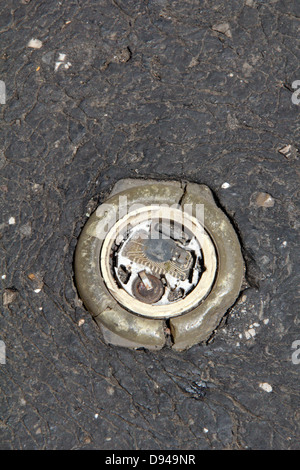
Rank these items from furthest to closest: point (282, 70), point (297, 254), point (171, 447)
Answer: point (282, 70) < point (297, 254) < point (171, 447)

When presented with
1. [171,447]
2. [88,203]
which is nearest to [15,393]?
[171,447]

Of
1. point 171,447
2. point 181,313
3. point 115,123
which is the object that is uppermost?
point 115,123

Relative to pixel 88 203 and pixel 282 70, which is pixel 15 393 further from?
pixel 282 70

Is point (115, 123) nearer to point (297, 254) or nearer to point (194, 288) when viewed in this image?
point (194, 288)

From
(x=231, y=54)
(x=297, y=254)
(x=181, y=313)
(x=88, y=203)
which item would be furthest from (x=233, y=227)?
(x=231, y=54)

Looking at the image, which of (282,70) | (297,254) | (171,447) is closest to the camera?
(171,447)

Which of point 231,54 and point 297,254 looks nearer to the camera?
point 297,254

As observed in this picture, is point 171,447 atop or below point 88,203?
below
